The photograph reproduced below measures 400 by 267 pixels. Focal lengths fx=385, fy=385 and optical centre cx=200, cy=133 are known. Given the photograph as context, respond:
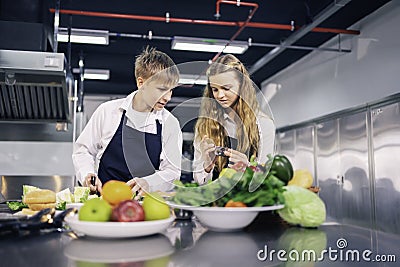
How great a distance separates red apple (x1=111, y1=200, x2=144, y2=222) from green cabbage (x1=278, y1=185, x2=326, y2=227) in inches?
16.1

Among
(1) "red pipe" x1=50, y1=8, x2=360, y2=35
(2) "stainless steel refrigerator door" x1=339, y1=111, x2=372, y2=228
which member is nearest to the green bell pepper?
(1) "red pipe" x1=50, y1=8, x2=360, y2=35

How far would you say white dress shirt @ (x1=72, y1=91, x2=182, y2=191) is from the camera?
1677 millimetres

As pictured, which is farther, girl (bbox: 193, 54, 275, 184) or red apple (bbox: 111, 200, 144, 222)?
girl (bbox: 193, 54, 275, 184)

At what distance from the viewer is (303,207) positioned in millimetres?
1068

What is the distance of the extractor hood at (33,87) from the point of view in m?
2.36

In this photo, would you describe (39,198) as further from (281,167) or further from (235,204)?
(281,167)

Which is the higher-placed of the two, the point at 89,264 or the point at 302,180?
the point at 302,180

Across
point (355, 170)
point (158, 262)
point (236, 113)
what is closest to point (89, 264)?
point (158, 262)

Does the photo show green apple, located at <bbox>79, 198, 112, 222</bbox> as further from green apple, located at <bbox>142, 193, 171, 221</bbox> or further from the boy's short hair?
the boy's short hair

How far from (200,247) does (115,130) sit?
133cm

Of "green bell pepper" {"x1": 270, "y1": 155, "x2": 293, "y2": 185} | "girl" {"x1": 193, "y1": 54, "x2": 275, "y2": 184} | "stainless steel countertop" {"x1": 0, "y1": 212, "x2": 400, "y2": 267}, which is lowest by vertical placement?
"stainless steel countertop" {"x1": 0, "y1": 212, "x2": 400, "y2": 267}

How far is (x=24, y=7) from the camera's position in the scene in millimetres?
2611

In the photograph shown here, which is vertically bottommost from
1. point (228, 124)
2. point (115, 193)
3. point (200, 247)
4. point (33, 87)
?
point (200, 247)

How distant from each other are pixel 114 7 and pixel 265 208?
3339 millimetres
